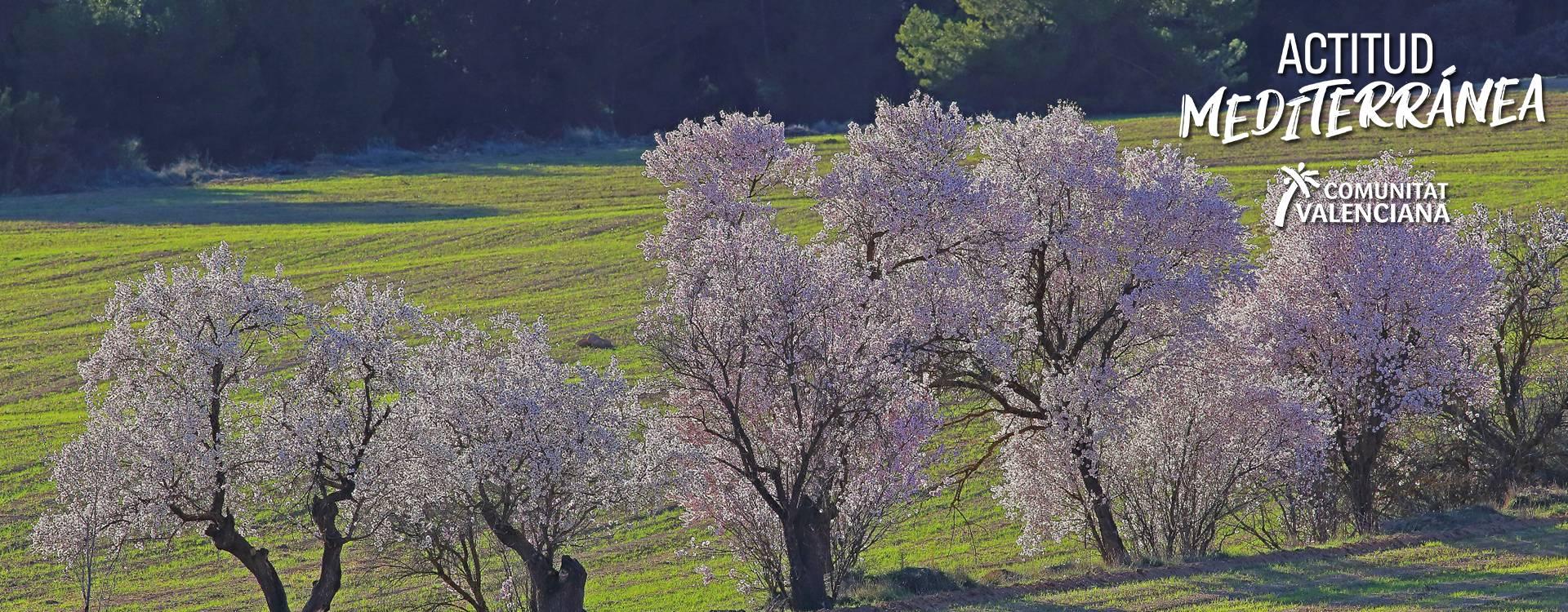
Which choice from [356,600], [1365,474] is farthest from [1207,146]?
[356,600]

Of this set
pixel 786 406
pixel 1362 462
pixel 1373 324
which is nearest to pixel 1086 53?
pixel 1373 324

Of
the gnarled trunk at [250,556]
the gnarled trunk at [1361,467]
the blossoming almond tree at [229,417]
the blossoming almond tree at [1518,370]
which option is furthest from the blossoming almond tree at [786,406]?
the blossoming almond tree at [1518,370]

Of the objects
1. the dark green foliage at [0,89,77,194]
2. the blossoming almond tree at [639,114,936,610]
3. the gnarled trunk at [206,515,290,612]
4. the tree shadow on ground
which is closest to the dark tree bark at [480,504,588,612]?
the blossoming almond tree at [639,114,936,610]

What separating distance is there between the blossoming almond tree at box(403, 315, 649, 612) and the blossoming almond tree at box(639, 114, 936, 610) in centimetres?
121

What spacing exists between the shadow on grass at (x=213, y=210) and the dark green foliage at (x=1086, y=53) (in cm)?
3812

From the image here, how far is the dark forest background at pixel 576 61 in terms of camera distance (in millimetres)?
102812

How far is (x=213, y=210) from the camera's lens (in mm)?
90438

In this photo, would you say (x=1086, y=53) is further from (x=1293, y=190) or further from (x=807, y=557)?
(x=807, y=557)

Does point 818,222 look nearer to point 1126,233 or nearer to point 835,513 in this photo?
point 1126,233

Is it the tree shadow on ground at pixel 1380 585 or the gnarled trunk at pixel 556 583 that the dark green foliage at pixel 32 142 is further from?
the tree shadow on ground at pixel 1380 585

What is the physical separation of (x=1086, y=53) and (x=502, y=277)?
57071 mm

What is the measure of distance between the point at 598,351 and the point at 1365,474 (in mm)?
27239

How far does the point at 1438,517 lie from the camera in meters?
32.4

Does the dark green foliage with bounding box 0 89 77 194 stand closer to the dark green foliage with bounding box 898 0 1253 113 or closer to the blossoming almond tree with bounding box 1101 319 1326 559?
the dark green foliage with bounding box 898 0 1253 113
